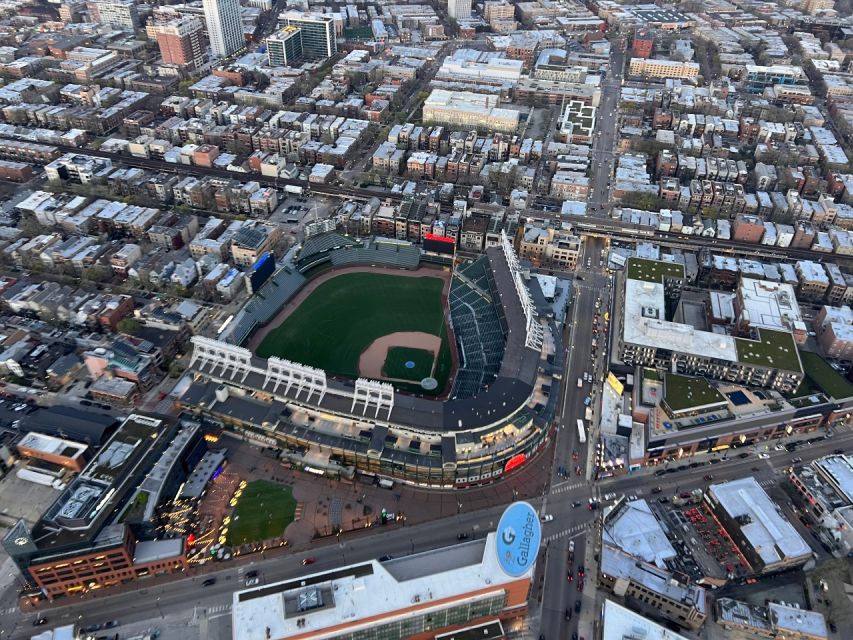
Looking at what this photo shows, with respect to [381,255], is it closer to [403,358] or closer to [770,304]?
[403,358]

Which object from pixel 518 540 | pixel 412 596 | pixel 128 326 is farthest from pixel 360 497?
pixel 128 326

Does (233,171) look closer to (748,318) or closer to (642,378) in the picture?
(642,378)

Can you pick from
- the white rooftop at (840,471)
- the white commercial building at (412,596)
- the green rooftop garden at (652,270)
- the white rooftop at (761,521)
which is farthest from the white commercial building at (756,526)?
the green rooftop garden at (652,270)

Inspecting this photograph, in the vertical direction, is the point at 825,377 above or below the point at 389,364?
above

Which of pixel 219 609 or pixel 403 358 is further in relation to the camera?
pixel 403 358

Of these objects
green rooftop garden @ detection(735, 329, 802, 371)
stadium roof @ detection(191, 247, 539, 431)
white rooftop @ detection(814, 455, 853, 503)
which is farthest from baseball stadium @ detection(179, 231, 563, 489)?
white rooftop @ detection(814, 455, 853, 503)

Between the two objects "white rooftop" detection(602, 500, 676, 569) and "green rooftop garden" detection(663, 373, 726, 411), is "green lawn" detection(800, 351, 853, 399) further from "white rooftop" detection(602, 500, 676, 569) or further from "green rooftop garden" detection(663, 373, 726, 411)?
"white rooftop" detection(602, 500, 676, 569)
